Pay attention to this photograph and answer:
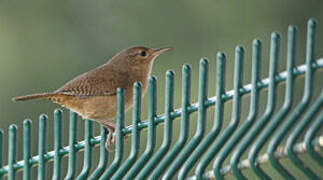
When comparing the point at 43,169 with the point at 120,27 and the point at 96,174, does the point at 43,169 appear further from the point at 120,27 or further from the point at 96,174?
the point at 120,27

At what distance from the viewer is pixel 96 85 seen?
22.4 ft

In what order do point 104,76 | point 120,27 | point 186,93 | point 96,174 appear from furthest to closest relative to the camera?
point 120,27
point 104,76
point 96,174
point 186,93

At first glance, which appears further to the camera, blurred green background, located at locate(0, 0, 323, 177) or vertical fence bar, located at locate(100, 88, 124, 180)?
blurred green background, located at locate(0, 0, 323, 177)

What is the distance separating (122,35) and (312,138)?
17.8 meters

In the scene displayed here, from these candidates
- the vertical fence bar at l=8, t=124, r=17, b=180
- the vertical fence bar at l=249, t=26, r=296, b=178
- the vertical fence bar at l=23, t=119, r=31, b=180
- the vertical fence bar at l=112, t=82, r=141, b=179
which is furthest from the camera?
the vertical fence bar at l=8, t=124, r=17, b=180

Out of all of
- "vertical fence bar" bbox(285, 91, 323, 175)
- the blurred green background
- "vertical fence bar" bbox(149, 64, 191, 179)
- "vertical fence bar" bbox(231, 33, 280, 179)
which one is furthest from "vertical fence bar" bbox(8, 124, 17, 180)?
the blurred green background

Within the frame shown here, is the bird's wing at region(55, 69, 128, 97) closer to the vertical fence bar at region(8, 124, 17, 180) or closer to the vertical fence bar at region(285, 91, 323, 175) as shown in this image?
the vertical fence bar at region(8, 124, 17, 180)

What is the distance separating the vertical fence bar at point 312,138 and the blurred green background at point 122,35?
12.5 m

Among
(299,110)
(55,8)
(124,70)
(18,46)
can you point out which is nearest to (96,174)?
(299,110)

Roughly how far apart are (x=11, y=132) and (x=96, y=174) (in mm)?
707

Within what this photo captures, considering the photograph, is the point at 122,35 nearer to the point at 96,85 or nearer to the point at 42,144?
the point at 96,85

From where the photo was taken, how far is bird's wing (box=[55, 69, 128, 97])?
671 cm

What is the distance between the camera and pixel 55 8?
937 inches

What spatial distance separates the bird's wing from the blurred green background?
32.5ft
